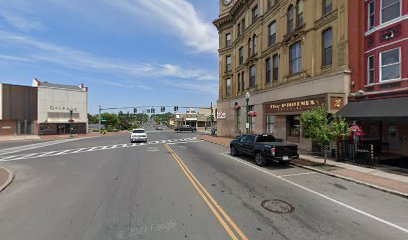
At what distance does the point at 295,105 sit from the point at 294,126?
9.17ft

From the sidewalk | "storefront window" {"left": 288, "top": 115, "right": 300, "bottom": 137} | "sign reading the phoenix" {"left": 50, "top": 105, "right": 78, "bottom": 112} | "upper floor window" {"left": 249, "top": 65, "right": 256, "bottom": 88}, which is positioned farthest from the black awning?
"sign reading the phoenix" {"left": 50, "top": 105, "right": 78, "bottom": 112}

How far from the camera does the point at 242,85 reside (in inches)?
1291

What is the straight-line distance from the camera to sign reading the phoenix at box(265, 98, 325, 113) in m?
16.9

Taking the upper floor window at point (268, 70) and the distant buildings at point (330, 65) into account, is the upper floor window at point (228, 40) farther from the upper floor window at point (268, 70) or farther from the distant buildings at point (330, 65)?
the upper floor window at point (268, 70)

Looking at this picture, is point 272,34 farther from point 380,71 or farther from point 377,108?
point 377,108

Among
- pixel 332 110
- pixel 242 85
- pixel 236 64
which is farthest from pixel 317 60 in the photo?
pixel 236 64

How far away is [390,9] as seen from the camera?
1362cm

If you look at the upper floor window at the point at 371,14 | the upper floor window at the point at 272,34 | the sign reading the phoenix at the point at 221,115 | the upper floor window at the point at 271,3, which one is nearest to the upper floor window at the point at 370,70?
the upper floor window at the point at 371,14

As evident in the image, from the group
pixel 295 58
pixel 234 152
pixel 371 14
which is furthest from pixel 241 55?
pixel 234 152

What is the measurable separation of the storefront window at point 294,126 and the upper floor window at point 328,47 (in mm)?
5203

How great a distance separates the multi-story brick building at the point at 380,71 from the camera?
12.7 meters

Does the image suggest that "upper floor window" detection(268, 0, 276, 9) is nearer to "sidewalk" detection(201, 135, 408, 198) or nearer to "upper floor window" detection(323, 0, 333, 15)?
"upper floor window" detection(323, 0, 333, 15)

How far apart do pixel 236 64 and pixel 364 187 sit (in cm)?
2792

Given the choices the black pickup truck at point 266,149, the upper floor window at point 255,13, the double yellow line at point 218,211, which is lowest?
the double yellow line at point 218,211
